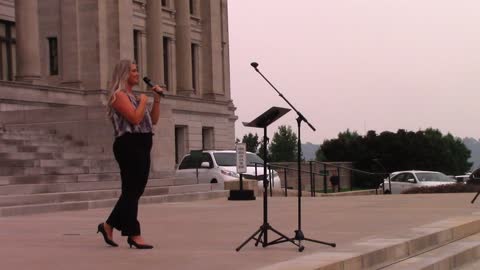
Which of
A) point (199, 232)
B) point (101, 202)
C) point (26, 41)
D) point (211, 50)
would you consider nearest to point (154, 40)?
point (211, 50)

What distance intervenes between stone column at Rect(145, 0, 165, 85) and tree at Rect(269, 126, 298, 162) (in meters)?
69.9

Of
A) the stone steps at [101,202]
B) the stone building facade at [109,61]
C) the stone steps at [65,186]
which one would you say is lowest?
the stone steps at [101,202]

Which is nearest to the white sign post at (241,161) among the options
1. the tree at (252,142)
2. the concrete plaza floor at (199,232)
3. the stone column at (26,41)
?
the concrete plaza floor at (199,232)

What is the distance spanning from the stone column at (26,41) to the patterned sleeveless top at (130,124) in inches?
1260

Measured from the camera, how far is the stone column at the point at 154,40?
52.2 m

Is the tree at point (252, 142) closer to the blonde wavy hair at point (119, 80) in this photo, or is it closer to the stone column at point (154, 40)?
the stone column at point (154, 40)

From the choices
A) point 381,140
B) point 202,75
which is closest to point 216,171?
point 202,75

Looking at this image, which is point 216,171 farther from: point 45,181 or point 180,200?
point 45,181

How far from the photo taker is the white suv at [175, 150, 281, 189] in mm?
29094

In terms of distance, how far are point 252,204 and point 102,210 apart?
414 centimetres

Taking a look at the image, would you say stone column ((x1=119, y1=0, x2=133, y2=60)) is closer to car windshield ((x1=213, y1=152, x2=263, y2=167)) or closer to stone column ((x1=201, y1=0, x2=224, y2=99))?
stone column ((x1=201, y1=0, x2=224, y2=99))

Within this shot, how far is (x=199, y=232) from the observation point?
12.4 m

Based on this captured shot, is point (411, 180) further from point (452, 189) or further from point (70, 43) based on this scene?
point (70, 43)

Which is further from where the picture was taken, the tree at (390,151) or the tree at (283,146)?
the tree at (283,146)
